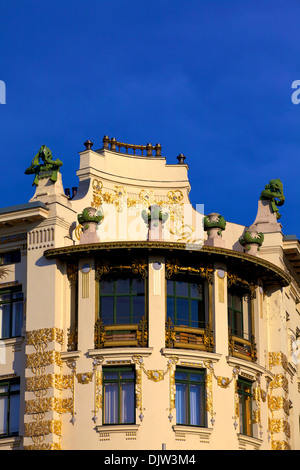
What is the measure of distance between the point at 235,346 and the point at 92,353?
599 cm

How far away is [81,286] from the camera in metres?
53.7

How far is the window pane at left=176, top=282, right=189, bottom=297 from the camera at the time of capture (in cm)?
5393

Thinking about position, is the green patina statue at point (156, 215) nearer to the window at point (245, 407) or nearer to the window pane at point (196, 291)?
the window pane at point (196, 291)

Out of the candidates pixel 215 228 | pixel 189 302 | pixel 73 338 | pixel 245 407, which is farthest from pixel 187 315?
pixel 73 338

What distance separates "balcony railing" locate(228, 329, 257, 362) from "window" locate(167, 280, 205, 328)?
1415mm

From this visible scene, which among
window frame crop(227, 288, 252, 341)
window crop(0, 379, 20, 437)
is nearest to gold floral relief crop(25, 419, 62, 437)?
window crop(0, 379, 20, 437)

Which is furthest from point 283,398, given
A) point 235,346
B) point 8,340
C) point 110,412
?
point 8,340

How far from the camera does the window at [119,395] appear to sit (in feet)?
171

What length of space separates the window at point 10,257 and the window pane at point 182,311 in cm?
699

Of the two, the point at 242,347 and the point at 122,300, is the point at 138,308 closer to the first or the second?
the point at 122,300

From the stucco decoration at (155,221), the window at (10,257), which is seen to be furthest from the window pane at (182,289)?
the window at (10,257)
